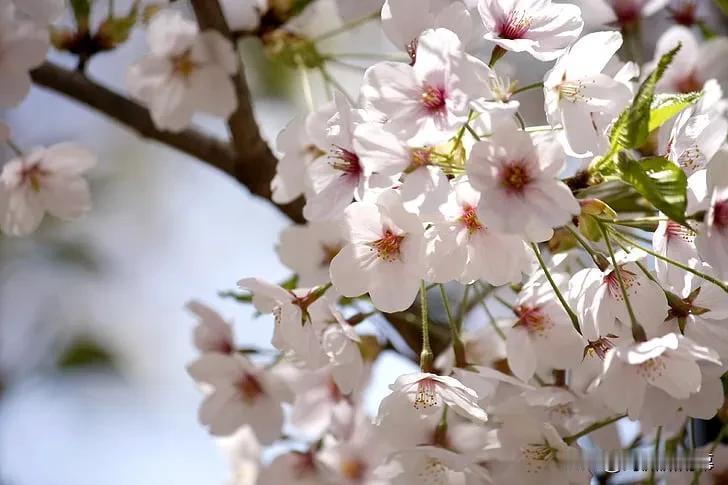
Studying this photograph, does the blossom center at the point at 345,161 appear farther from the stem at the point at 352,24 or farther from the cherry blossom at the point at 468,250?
the stem at the point at 352,24

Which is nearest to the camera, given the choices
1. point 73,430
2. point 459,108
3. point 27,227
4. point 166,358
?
point 459,108

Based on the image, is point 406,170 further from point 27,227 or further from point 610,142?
point 27,227

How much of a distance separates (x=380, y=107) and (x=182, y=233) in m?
2.16

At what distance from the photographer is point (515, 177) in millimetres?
558

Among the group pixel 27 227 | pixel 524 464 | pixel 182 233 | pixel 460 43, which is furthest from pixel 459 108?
pixel 182 233

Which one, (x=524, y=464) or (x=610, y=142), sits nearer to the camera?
(x=610, y=142)

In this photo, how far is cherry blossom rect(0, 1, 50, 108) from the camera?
2.71ft

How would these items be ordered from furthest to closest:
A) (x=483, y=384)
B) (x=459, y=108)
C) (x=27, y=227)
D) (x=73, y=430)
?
(x=73, y=430) < (x=27, y=227) < (x=483, y=384) < (x=459, y=108)

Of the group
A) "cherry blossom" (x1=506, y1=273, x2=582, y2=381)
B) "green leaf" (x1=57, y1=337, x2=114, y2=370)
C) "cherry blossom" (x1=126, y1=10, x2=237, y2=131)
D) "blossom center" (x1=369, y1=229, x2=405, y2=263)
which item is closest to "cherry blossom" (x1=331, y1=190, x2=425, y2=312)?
"blossom center" (x1=369, y1=229, x2=405, y2=263)

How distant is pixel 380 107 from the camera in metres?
0.59

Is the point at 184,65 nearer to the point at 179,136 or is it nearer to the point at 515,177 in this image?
the point at 179,136

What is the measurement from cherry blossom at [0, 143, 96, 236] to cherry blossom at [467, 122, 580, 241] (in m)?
0.49

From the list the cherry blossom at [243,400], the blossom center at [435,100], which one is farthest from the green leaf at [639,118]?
the cherry blossom at [243,400]

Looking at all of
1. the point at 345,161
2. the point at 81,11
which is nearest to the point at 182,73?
the point at 81,11
